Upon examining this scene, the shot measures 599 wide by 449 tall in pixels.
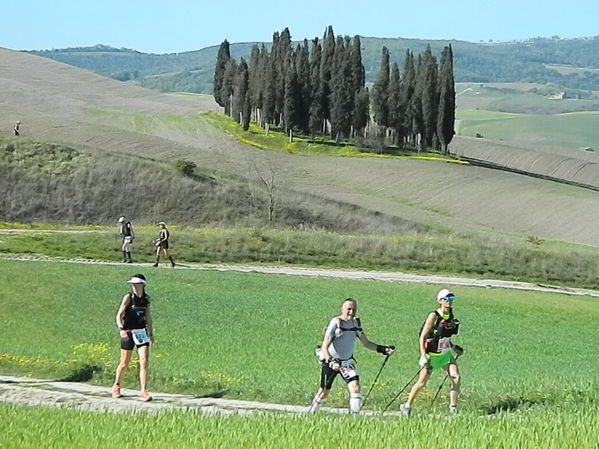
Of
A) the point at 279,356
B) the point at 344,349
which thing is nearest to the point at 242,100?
the point at 279,356

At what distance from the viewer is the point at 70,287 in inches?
1259

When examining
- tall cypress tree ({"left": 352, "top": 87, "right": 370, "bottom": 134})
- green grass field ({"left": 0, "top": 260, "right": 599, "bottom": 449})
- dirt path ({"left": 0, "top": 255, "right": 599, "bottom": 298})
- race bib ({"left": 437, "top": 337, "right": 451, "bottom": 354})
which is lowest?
dirt path ({"left": 0, "top": 255, "right": 599, "bottom": 298})

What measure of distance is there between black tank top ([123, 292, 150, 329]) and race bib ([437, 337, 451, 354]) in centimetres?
472

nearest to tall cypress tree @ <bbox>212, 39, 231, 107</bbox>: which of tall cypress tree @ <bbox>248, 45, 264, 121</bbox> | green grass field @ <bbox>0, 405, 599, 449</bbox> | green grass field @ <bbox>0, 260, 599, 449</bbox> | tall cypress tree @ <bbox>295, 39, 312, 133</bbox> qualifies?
tall cypress tree @ <bbox>248, 45, 264, 121</bbox>

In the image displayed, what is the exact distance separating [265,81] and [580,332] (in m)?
84.6

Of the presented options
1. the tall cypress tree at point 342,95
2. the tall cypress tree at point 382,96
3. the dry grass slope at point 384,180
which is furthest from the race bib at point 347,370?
the tall cypress tree at point 382,96

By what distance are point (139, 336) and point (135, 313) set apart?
14.6 inches

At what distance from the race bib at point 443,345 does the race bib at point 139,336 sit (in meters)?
4.65

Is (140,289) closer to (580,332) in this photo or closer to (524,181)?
(580,332)

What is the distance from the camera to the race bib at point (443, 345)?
15.6 m

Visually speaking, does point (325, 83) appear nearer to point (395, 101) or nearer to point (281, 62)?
point (395, 101)

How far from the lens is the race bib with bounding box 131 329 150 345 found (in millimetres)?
16766

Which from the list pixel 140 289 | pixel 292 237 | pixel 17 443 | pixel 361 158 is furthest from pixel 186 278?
pixel 361 158

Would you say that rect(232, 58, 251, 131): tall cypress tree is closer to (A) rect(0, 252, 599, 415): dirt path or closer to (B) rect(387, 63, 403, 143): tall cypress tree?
(B) rect(387, 63, 403, 143): tall cypress tree
